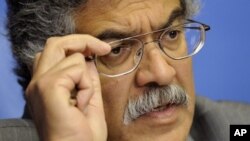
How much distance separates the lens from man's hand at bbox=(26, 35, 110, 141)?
4.03ft

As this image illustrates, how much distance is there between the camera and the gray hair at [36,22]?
1.51 meters

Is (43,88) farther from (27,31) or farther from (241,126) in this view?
Result: (241,126)

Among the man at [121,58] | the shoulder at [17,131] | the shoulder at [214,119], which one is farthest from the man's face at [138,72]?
the shoulder at [214,119]

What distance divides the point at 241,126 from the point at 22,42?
0.88 m

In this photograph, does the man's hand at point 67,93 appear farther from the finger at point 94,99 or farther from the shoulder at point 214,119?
the shoulder at point 214,119

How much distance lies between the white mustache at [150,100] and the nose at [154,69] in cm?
2

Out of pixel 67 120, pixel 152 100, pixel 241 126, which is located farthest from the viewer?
pixel 241 126

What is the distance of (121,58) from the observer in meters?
1.48

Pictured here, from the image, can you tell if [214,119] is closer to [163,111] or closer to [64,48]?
[163,111]

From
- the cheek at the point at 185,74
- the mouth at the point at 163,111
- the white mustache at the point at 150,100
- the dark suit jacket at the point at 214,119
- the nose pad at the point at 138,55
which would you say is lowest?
the dark suit jacket at the point at 214,119

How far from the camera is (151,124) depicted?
1.45 meters

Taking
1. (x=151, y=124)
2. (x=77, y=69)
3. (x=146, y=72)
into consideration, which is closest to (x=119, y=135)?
(x=151, y=124)

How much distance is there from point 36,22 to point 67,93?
0.40 m

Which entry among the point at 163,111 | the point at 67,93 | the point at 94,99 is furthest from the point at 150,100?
the point at 67,93
